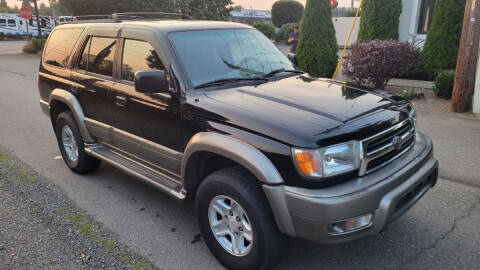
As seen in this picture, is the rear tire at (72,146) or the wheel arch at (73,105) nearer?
the wheel arch at (73,105)

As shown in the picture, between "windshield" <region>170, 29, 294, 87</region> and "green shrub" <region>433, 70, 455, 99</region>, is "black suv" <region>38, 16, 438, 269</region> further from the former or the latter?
"green shrub" <region>433, 70, 455, 99</region>

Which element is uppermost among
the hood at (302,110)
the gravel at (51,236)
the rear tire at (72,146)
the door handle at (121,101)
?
the hood at (302,110)

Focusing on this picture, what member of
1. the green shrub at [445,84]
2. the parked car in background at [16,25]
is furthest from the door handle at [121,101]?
the parked car in background at [16,25]

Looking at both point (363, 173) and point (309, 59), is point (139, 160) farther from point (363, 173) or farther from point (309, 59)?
point (309, 59)

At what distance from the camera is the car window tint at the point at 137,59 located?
3711 millimetres

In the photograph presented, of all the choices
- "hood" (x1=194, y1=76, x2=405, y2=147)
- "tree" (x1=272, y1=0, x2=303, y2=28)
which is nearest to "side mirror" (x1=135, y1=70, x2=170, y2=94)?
"hood" (x1=194, y1=76, x2=405, y2=147)

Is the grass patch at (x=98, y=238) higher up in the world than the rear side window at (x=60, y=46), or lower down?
lower down

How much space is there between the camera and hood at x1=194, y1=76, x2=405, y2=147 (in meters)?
2.67

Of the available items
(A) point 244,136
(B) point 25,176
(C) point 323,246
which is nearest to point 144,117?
(A) point 244,136

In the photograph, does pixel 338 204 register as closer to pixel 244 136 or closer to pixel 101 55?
pixel 244 136

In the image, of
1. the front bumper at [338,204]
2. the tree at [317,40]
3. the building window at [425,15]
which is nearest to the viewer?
the front bumper at [338,204]

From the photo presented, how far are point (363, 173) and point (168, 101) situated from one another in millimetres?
1756

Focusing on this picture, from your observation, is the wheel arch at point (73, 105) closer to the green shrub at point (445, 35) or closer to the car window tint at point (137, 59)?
the car window tint at point (137, 59)

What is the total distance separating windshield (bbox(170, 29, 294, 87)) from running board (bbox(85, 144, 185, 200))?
950 mm
